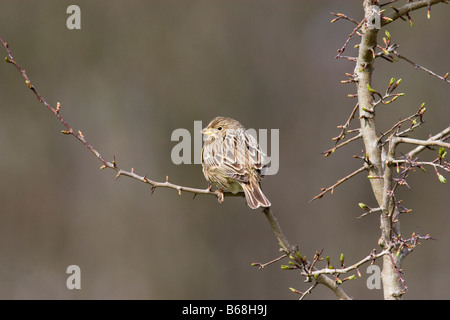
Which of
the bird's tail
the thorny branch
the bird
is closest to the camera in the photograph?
the thorny branch

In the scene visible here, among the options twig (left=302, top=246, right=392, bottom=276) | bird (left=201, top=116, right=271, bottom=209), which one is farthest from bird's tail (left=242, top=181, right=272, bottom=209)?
twig (left=302, top=246, right=392, bottom=276)

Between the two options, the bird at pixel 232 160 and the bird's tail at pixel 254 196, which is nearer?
the bird's tail at pixel 254 196

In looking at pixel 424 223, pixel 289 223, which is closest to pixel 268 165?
pixel 289 223

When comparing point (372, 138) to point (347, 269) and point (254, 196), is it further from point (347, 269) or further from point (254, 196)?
point (254, 196)

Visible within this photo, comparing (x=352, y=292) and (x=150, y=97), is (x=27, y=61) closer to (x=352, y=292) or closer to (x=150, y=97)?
(x=150, y=97)

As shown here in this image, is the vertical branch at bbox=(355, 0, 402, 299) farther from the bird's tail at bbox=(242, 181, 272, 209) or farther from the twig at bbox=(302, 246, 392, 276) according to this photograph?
the bird's tail at bbox=(242, 181, 272, 209)

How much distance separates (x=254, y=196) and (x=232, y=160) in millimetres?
447

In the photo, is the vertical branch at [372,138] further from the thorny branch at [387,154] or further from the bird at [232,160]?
the bird at [232,160]

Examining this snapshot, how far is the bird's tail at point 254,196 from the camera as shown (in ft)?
12.6

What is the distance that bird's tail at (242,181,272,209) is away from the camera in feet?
12.6

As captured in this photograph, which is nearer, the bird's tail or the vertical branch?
the vertical branch

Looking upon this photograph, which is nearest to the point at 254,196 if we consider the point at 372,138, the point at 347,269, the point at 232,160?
the point at 232,160

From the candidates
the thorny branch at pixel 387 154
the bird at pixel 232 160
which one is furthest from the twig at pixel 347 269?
the bird at pixel 232 160

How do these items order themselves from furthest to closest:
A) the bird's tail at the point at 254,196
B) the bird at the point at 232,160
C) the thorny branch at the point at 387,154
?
the bird at the point at 232,160
the bird's tail at the point at 254,196
the thorny branch at the point at 387,154
